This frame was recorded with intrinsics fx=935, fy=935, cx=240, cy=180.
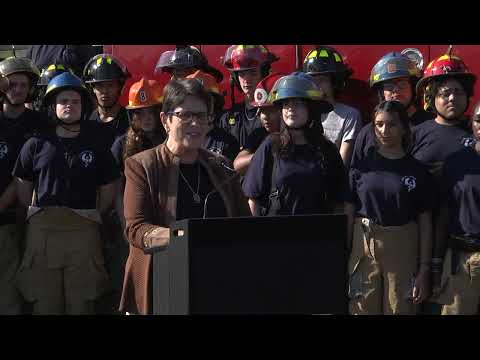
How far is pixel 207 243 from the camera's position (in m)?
3.08

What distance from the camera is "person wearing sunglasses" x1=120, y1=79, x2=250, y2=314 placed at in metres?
3.98

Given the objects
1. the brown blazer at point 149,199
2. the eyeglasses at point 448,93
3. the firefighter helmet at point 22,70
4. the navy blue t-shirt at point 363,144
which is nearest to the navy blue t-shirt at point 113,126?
the firefighter helmet at point 22,70

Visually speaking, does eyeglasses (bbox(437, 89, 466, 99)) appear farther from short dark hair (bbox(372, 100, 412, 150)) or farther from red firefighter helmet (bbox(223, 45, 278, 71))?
red firefighter helmet (bbox(223, 45, 278, 71))

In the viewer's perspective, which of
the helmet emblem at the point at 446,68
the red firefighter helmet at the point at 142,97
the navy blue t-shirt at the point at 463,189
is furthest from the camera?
the red firefighter helmet at the point at 142,97

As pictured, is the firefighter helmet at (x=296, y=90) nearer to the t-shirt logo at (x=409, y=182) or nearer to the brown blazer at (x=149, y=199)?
the t-shirt logo at (x=409, y=182)

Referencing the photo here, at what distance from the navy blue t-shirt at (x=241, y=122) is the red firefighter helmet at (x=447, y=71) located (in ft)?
4.20

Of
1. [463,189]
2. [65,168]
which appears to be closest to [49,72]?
[65,168]

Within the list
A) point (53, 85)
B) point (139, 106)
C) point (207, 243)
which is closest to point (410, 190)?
point (139, 106)

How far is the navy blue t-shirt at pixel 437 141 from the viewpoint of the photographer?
6.10 m

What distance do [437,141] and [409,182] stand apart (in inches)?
16.2

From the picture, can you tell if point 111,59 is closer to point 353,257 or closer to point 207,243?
point 353,257

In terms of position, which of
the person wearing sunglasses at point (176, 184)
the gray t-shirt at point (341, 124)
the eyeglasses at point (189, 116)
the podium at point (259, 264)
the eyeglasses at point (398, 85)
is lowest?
the podium at point (259, 264)

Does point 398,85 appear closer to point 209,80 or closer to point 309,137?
point 309,137

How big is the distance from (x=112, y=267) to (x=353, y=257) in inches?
73.9
